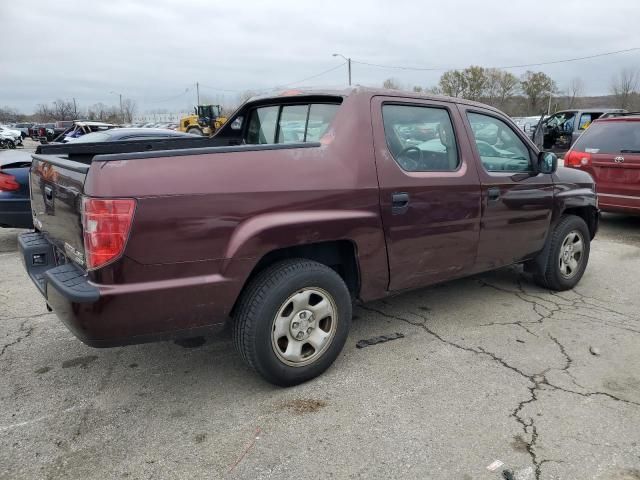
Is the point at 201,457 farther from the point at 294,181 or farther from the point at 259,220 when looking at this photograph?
the point at 294,181

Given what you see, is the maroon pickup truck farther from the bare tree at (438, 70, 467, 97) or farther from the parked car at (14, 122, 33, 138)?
the bare tree at (438, 70, 467, 97)

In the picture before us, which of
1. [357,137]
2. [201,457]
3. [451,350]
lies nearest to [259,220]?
[357,137]

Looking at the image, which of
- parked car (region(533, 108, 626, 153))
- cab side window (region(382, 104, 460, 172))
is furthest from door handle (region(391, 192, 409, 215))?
parked car (region(533, 108, 626, 153))

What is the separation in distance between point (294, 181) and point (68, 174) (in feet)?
4.05

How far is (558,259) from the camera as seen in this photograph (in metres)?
4.92

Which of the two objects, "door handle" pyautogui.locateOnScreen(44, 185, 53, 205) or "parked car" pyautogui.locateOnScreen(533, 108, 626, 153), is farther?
"parked car" pyautogui.locateOnScreen(533, 108, 626, 153)

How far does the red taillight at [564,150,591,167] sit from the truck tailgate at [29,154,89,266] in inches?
289

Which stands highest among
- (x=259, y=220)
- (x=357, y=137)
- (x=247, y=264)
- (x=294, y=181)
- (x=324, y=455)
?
(x=357, y=137)

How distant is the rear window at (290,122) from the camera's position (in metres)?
3.50

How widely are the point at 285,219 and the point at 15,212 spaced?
16.2 feet

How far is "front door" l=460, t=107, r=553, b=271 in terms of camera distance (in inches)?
161

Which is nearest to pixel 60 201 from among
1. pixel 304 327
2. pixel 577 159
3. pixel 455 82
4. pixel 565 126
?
pixel 304 327

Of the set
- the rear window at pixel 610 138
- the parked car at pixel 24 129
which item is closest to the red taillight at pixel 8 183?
the rear window at pixel 610 138

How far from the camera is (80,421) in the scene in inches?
113
